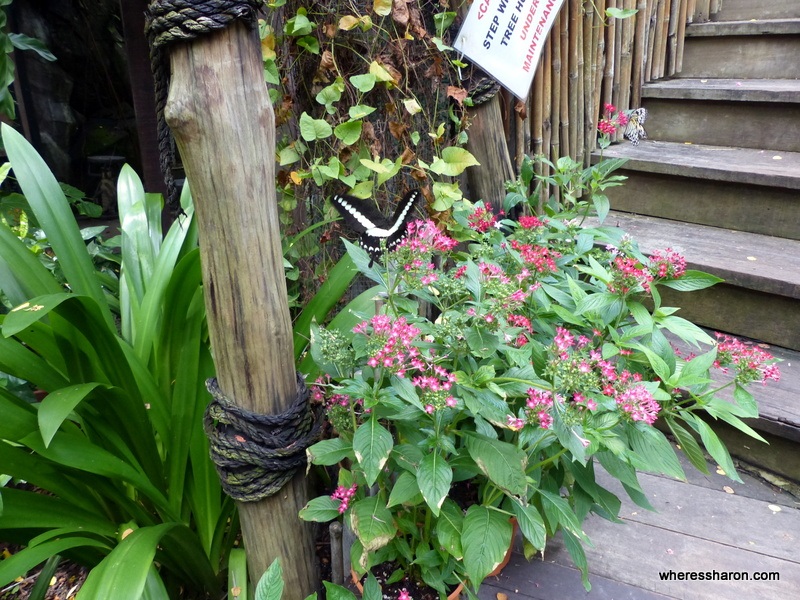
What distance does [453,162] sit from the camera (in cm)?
163

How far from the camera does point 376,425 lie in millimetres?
953

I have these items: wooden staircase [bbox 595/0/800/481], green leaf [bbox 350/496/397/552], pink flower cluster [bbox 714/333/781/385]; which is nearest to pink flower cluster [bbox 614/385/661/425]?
pink flower cluster [bbox 714/333/781/385]

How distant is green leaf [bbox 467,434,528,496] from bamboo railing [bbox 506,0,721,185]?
1284mm

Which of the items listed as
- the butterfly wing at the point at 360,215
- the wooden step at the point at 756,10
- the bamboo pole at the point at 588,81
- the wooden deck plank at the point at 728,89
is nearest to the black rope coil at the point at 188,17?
the butterfly wing at the point at 360,215

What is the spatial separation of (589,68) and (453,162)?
921 mm

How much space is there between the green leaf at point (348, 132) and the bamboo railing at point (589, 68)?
0.63 m

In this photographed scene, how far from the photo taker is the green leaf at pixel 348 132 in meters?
1.52

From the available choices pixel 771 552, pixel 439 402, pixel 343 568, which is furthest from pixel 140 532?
pixel 771 552

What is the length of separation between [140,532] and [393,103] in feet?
4.09

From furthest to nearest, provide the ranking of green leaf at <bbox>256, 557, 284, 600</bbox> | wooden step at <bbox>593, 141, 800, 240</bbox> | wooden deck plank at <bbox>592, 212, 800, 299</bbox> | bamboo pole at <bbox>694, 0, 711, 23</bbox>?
bamboo pole at <bbox>694, 0, 711, 23</bbox> < wooden step at <bbox>593, 141, 800, 240</bbox> < wooden deck plank at <bbox>592, 212, 800, 299</bbox> < green leaf at <bbox>256, 557, 284, 600</bbox>

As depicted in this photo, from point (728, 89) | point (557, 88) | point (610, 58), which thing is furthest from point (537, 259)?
point (728, 89)

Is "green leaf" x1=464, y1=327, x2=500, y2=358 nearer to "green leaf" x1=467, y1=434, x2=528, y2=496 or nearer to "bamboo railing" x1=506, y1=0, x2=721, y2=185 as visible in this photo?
"green leaf" x1=467, y1=434, x2=528, y2=496

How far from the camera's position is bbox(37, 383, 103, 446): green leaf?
3.12 feet

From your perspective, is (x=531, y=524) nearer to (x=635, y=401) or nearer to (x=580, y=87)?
(x=635, y=401)
